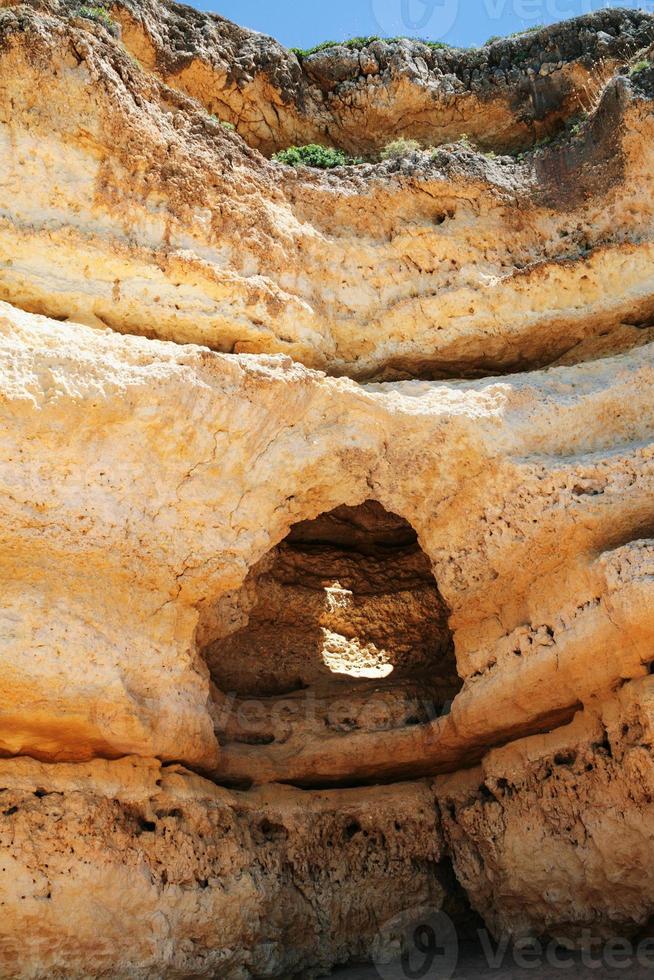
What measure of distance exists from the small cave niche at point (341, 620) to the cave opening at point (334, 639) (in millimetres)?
13

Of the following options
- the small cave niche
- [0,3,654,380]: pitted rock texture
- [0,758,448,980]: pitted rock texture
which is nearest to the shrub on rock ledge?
[0,3,654,380]: pitted rock texture

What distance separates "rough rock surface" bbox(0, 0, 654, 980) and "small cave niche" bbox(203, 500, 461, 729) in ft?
0.16

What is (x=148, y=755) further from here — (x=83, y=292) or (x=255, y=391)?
(x=83, y=292)

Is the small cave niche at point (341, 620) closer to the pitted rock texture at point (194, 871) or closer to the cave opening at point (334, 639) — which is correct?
the cave opening at point (334, 639)

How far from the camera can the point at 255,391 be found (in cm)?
702

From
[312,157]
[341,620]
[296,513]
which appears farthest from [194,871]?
[312,157]

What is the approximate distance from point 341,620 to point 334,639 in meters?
0.26

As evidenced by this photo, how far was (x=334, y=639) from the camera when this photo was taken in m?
9.70

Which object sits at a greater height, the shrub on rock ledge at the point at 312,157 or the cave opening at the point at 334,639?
the shrub on rock ledge at the point at 312,157

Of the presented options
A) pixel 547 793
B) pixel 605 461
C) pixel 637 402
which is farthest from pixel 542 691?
pixel 637 402

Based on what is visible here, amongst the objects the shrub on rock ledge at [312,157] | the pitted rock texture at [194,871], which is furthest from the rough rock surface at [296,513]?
the shrub on rock ledge at [312,157]

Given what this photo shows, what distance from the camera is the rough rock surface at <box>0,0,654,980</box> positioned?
6.14m

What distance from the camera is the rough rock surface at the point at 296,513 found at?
6.14m

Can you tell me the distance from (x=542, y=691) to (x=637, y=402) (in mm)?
2733
